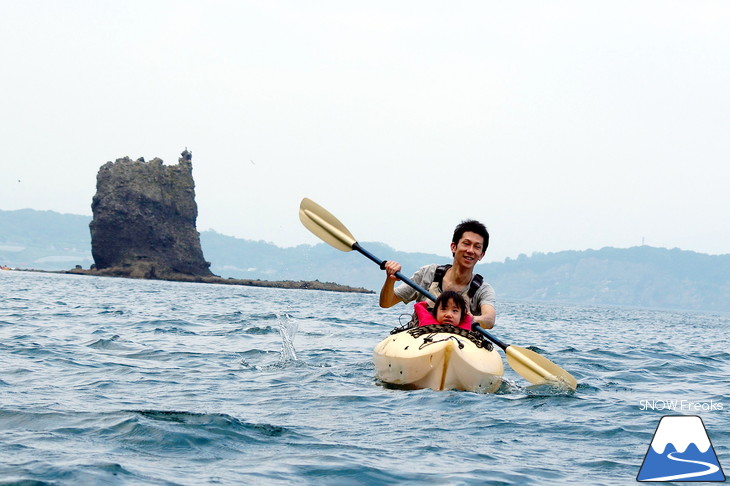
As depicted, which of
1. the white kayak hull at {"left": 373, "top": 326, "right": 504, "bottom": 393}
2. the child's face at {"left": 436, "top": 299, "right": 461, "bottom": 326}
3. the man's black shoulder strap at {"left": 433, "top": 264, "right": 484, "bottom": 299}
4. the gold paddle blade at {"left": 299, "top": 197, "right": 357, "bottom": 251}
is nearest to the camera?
the white kayak hull at {"left": 373, "top": 326, "right": 504, "bottom": 393}

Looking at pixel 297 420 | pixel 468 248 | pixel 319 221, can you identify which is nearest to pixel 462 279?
pixel 468 248

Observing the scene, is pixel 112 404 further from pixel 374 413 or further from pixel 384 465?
pixel 384 465

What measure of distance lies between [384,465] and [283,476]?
0.63 meters

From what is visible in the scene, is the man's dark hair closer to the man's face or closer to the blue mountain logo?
the man's face

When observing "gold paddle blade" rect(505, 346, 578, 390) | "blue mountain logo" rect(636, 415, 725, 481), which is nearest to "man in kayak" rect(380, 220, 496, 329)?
"gold paddle blade" rect(505, 346, 578, 390)

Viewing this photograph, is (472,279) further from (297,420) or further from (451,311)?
(297,420)

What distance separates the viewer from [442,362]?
283 inches

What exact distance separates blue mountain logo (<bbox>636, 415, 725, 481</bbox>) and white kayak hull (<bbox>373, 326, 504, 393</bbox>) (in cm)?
251

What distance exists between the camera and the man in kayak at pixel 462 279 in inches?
311

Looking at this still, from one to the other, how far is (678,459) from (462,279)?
4009 mm

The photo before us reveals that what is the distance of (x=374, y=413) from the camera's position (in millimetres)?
6207

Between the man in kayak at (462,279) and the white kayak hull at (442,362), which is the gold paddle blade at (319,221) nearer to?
the man in kayak at (462,279)

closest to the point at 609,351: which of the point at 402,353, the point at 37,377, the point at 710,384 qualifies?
the point at 710,384

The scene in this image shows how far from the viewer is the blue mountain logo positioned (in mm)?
4277
